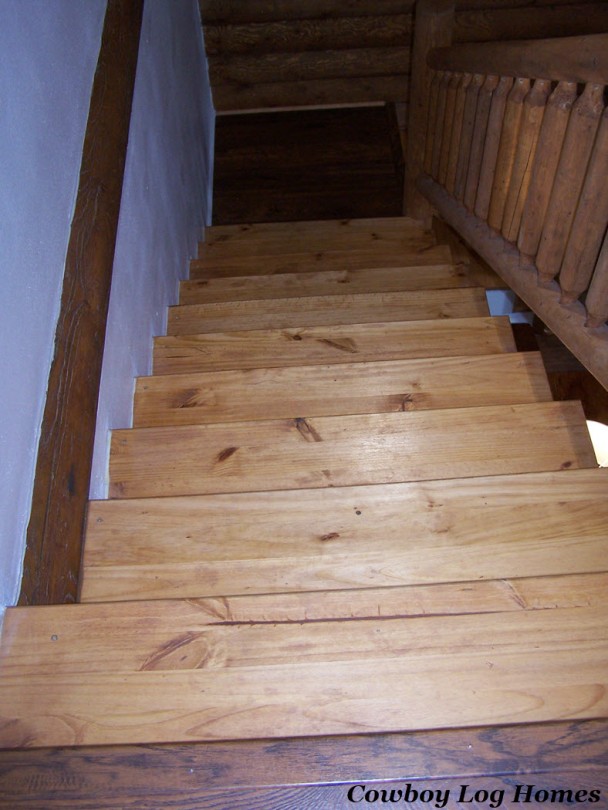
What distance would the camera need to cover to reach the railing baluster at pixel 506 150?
1.62 meters

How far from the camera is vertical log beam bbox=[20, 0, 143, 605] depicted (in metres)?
1.19

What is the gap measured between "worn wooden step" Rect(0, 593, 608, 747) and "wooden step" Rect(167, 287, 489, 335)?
4.54ft

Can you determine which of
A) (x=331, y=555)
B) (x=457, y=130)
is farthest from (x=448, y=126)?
(x=331, y=555)

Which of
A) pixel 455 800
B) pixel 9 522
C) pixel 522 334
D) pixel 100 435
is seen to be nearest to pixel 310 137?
pixel 522 334

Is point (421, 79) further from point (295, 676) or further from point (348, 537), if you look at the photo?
point (295, 676)

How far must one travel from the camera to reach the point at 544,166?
59.2 inches

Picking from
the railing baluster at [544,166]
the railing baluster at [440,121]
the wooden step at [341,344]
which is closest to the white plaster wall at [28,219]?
the wooden step at [341,344]

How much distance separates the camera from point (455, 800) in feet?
2.46

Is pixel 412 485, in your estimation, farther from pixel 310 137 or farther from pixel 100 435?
pixel 310 137

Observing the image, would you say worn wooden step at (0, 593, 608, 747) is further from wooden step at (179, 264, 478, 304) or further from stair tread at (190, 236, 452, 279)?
stair tread at (190, 236, 452, 279)

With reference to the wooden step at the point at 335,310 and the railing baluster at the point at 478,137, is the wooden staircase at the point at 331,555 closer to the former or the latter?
the wooden step at the point at 335,310

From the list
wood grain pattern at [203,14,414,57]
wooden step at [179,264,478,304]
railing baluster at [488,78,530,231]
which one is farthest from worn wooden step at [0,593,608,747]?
wood grain pattern at [203,14,414,57]

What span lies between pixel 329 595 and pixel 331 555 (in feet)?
0.57

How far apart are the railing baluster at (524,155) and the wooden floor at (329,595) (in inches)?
13.7
